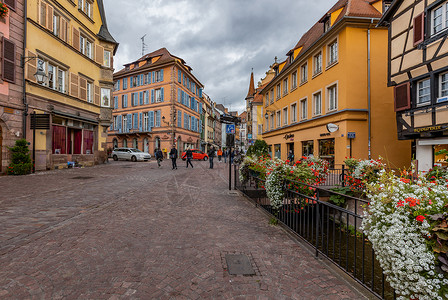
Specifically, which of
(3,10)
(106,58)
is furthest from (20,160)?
(106,58)

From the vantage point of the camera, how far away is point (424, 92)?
11.4m

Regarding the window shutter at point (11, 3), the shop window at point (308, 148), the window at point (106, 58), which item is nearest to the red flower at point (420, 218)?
the shop window at point (308, 148)

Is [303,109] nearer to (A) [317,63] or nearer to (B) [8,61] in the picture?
(A) [317,63]

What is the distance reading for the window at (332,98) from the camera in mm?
15594

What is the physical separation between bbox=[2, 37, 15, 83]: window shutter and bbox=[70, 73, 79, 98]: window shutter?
14.4ft

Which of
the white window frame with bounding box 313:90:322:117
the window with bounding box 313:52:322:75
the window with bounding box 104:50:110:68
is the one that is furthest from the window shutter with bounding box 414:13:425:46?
the window with bounding box 104:50:110:68

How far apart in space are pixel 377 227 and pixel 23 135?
52.9 feet

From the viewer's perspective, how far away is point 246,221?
505cm

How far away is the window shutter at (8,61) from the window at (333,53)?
59.0 feet

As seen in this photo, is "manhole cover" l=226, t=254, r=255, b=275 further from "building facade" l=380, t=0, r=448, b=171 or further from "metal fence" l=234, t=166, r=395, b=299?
"building facade" l=380, t=0, r=448, b=171

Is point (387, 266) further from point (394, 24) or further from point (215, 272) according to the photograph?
point (394, 24)

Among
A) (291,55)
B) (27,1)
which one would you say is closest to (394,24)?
(291,55)

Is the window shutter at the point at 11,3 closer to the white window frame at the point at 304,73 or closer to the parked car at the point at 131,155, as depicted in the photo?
the parked car at the point at 131,155

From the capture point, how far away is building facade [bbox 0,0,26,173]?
1180 centimetres
